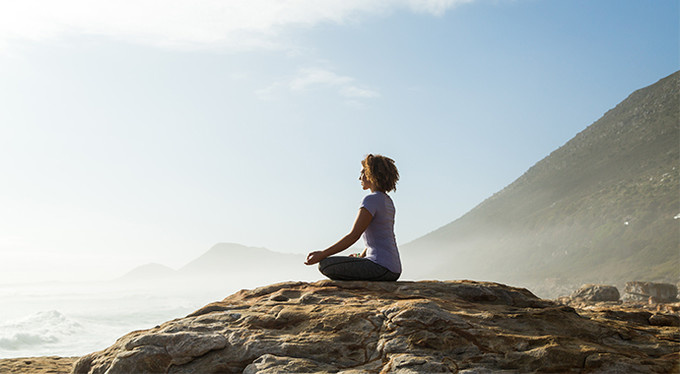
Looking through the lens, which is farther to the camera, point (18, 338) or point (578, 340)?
point (18, 338)

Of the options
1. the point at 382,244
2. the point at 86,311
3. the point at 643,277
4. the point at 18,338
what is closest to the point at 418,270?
the point at 643,277

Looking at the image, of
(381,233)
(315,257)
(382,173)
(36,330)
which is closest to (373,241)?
(381,233)

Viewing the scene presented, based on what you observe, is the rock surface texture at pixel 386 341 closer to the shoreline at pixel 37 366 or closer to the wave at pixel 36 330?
the shoreline at pixel 37 366

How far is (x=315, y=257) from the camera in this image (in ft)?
25.3

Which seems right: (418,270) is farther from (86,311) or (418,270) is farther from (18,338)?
(18,338)

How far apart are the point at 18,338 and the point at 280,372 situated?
3420 cm

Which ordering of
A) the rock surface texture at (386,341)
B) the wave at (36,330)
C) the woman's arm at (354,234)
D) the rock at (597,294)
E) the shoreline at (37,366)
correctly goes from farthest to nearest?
the wave at (36,330) → the rock at (597,294) → the shoreline at (37,366) → the woman's arm at (354,234) → the rock surface texture at (386,341)

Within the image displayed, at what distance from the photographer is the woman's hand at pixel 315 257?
7660 mm

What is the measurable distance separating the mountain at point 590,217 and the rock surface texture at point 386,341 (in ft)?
173

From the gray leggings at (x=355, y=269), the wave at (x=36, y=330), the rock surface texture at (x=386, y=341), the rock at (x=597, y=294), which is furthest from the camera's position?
the wave at (x=36, y=330)

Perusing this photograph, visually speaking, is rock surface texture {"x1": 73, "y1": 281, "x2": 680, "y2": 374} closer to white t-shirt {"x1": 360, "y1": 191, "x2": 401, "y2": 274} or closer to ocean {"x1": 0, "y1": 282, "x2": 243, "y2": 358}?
white t-shirt {"x1": 360, "y1": 191, "x2": 401, "y2": 274}

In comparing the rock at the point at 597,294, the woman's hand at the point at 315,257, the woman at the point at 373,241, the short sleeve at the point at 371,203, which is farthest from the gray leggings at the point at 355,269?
the rock at the point at 597,294

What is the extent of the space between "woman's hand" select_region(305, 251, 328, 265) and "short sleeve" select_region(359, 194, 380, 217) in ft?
2.68

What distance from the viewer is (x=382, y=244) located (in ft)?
25.5
